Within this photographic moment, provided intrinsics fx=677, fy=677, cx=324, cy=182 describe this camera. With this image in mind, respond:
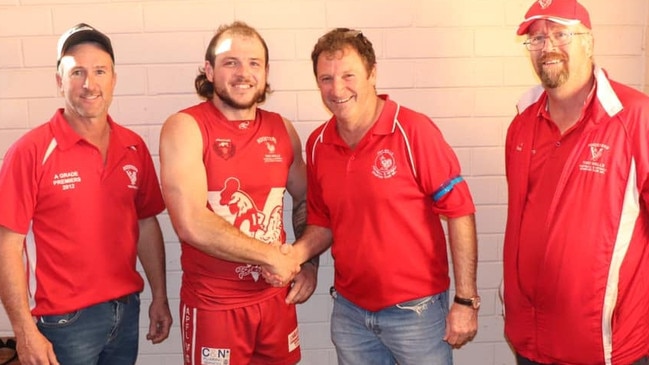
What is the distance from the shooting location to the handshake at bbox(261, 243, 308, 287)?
2.54m

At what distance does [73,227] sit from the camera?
244cm

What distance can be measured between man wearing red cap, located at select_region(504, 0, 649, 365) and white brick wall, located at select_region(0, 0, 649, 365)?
33.0 inches

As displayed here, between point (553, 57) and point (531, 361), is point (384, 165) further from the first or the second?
point (531, 361)

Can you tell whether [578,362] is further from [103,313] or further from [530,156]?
[103,313]

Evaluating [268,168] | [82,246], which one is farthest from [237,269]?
[82,246]

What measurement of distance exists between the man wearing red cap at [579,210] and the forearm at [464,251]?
0.61 ft

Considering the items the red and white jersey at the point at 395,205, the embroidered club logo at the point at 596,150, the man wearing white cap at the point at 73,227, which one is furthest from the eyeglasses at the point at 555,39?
the man wearing white cap at the point at 73,227

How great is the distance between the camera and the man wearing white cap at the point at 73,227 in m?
2.36

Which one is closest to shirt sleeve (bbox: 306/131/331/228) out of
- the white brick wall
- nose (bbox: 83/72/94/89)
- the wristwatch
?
the white brick wall

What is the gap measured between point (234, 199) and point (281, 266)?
309mm

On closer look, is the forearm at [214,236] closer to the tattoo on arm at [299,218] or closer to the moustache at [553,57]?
the tattoo on arm at [299,218]

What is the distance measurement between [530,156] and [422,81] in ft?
3.10

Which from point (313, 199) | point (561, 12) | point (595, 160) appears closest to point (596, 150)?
point (595, 160)

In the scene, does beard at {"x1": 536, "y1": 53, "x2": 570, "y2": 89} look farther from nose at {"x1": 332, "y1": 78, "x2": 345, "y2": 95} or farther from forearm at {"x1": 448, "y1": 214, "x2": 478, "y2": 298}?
nose at {"x1": 332, "y1": 78, "x2": 345, "y2": 95}
